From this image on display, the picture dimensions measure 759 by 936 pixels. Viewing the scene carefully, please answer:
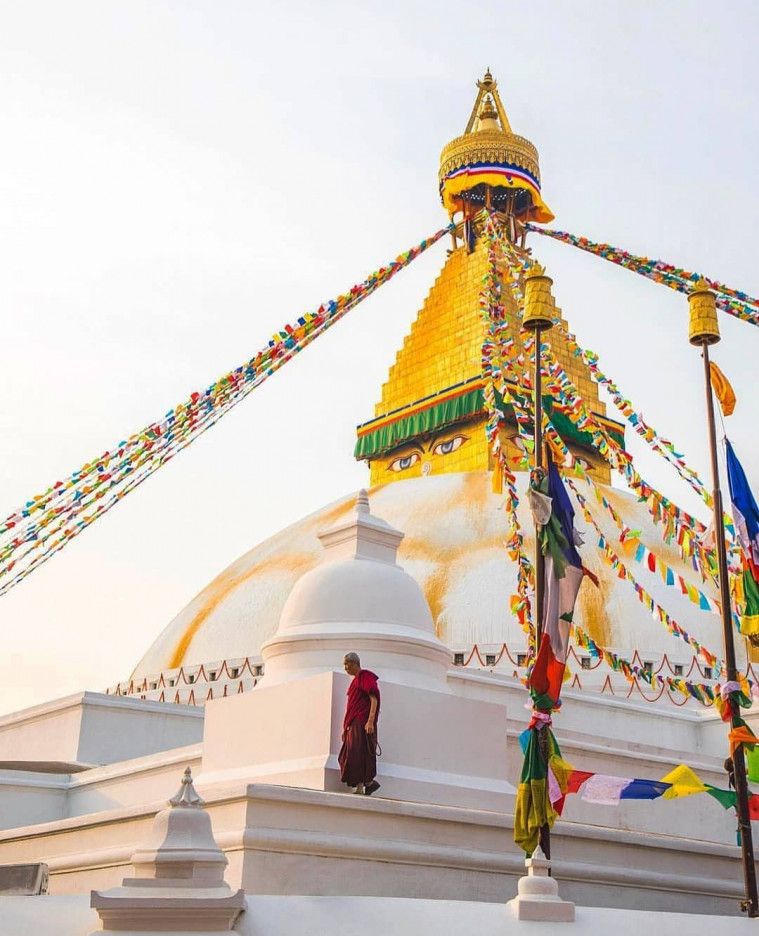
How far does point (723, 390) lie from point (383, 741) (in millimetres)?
3628

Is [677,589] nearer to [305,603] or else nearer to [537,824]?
[305,603]

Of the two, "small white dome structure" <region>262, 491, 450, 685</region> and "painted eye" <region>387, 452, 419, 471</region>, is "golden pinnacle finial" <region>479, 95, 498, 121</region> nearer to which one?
"painted eye" <region>387, 452, 419, 471</region>

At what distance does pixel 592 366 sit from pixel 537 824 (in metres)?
9.25

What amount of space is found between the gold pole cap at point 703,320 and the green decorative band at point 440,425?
10.4m

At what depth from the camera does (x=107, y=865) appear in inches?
305

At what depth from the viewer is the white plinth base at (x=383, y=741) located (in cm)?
764

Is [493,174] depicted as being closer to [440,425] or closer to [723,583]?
[440,425]

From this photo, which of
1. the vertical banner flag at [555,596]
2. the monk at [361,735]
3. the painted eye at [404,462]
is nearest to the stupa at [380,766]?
the monk at [361,735]

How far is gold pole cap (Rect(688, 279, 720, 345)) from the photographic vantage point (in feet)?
26.5

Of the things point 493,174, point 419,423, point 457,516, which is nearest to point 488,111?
point 493,174

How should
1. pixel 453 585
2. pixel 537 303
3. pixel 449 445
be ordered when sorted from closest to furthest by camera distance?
pixel 537 303 < pixel 453 585 < pixel 449 445

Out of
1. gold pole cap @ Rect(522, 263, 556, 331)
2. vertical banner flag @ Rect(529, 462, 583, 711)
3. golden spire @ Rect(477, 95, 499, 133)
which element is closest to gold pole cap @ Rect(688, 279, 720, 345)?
gold pole cap @ Rect(522, 263, 556, 331)

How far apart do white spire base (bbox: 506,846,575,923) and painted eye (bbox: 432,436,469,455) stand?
46.9 feet

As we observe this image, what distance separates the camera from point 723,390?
8352 millimetres
